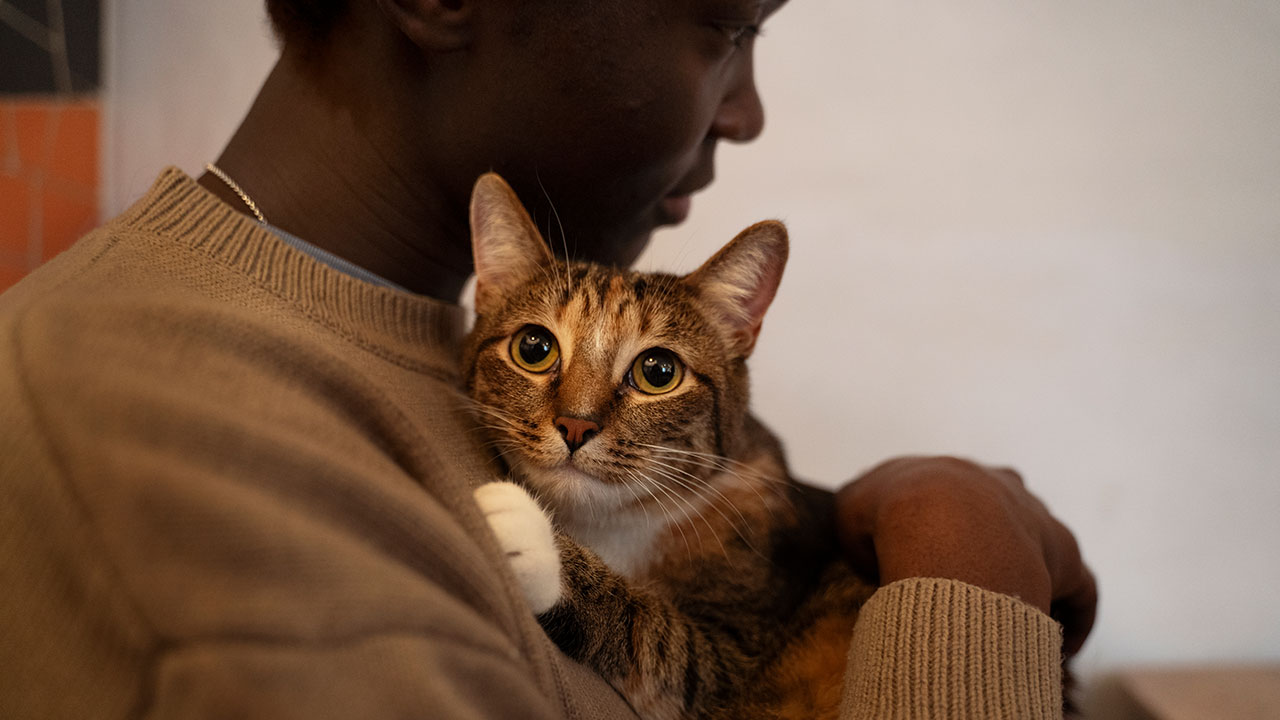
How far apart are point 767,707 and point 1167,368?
1.65 m

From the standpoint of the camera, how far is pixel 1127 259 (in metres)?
2.02

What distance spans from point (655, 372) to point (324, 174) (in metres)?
0.52

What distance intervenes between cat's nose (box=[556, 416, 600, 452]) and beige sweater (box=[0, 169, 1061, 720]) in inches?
11.8

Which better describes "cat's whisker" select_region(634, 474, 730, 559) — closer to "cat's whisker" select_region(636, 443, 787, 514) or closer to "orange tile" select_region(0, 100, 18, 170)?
"cat's whisker" select_region(636, 443, 787, 514)

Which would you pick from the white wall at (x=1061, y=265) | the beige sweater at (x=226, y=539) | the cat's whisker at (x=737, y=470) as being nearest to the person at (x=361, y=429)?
the beige sweater at (x=226, y=539)

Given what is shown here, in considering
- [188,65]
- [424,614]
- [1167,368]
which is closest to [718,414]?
[424,614]

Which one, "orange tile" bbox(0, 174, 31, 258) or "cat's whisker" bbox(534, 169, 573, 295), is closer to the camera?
"cat's whisker" bbox(534, 169, 573, 295)

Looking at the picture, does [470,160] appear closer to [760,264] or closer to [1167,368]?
[760,264]

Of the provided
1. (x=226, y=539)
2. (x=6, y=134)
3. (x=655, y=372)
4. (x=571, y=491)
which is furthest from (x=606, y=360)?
(x=6, y=134)

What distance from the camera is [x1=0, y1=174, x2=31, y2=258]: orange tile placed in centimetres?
218

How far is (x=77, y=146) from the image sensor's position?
2395 mm

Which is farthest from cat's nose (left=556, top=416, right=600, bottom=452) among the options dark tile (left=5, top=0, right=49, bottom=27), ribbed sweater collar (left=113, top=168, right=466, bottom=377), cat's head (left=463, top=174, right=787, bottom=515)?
dark tile (left=5, top=0, right=49, bottom=27)

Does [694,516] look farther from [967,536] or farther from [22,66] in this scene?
[22,66]

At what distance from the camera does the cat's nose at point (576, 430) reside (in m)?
0.98
